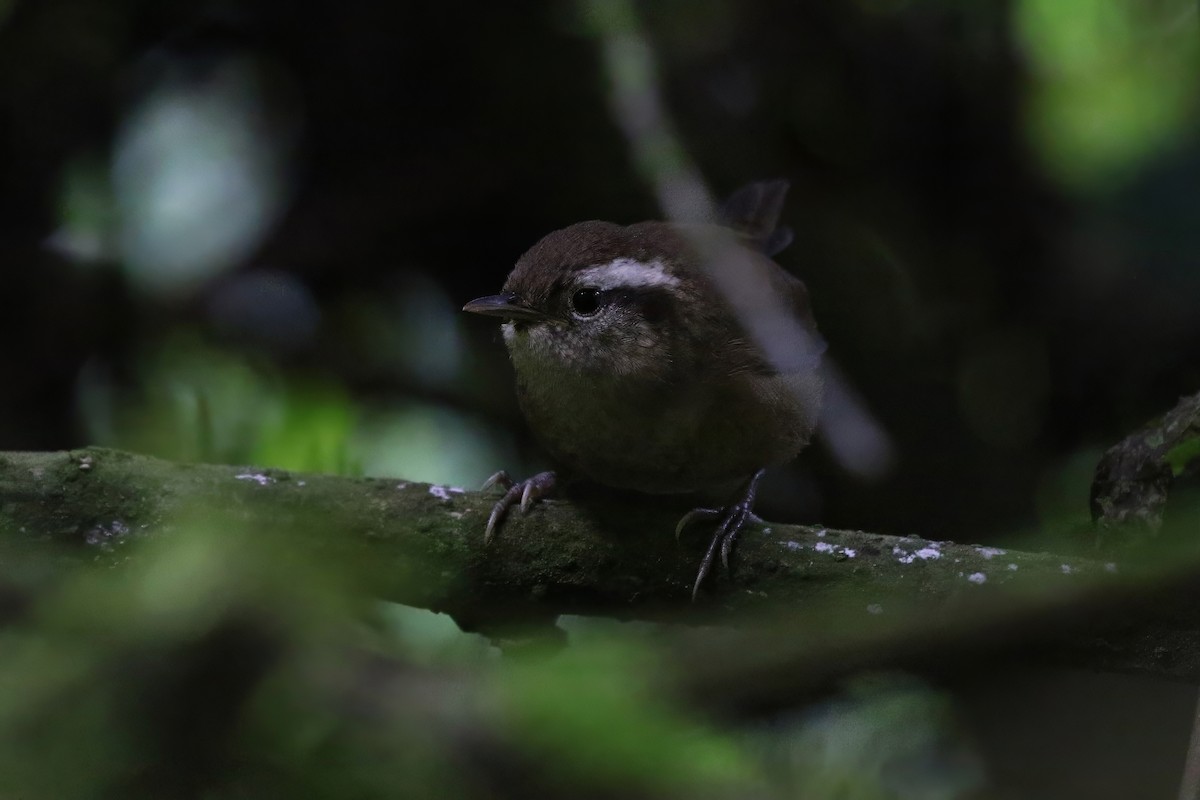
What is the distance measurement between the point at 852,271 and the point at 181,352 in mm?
2227

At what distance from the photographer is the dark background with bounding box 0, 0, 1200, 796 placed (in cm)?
339

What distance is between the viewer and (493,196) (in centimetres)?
353

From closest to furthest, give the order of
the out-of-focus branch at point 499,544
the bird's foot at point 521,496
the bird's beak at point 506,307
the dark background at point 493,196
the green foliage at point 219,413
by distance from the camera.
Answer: the out-of-focus branch at point 499,544 → the bird's beak at point 506,307 → the bird's foot at point 521,496 → the green foliage at point 219,413 → the dark background at point 493,196

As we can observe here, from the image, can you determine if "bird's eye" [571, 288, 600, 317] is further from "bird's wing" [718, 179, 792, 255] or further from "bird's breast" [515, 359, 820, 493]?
"bird's wing" [718, 179, 792, 255]

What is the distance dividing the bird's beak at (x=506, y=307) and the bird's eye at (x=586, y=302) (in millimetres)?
77

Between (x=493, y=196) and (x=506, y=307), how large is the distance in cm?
119

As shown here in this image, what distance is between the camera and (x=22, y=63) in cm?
380

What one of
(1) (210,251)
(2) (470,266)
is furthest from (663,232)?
(1) (210,251)

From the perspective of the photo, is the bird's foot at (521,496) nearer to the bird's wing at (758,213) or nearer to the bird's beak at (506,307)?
the bird's beak at (506,307)

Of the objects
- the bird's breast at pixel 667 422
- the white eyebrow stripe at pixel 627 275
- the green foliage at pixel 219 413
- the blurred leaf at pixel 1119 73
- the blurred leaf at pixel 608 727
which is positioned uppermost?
the blurred leaf at pixel 1119 73

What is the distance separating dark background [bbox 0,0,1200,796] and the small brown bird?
638 mm

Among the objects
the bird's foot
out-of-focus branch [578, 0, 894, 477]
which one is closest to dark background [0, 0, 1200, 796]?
out-of-focus branch [578, 0, 894, 477]

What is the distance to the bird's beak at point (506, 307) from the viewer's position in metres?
2.40

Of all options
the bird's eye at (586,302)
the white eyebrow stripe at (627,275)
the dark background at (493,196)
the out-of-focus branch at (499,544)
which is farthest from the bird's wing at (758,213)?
the out-of-focus branch at (499,544)
